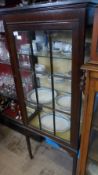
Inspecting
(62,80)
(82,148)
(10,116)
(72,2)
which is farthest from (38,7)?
(10,116)

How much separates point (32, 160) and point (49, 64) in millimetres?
1180

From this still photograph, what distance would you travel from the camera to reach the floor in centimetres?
163

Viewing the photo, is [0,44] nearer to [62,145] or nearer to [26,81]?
[26,81]

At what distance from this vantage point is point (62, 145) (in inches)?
52.0

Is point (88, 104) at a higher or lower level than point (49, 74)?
lower

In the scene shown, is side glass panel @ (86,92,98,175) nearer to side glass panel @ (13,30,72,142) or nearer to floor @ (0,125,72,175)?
side glass panel @ (13,30,72,142)

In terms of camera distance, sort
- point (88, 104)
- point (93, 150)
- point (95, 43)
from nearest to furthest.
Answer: point (95, 43), point (88, 104), point (93, 150)

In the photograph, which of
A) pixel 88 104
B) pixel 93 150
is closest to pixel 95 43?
pixel 88 104

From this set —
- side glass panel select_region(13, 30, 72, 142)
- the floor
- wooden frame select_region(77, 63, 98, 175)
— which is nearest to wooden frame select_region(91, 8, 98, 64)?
wooden frame select_region(77, 63, 98, 175)

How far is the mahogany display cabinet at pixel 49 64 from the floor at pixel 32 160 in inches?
16.4

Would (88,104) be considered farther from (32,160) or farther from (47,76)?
(32,160)

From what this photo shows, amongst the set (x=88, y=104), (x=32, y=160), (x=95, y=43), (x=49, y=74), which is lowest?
(x=32, y=160)

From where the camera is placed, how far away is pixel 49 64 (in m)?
1.20

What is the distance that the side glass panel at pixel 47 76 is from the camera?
110 centimetres
